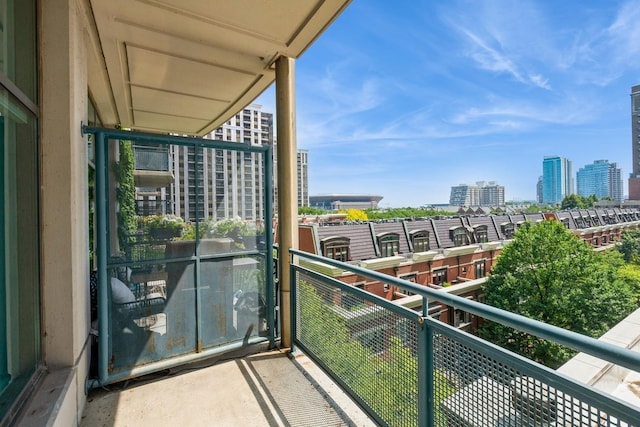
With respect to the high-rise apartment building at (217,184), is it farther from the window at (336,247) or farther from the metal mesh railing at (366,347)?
the window at (336,247)

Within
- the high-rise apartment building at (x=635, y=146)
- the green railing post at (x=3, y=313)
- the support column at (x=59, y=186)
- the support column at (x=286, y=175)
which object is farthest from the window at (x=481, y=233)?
the high-rise apartment building at (x=635, y=146)

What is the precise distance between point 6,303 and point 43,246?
403 millimetres

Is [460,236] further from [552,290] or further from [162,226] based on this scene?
[162,226]

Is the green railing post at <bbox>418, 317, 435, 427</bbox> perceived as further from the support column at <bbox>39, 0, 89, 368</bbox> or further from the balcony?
the support column at <bbox>39, 0, 89, 368</bbox>

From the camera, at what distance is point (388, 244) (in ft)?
55.4

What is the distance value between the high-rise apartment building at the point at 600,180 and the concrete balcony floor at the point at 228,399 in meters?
148

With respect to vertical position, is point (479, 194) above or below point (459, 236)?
above

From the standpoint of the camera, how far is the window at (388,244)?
54.5 feet

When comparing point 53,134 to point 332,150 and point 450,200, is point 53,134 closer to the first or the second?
point 332,150

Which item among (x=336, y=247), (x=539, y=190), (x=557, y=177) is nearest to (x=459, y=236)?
(x=336, y=247)

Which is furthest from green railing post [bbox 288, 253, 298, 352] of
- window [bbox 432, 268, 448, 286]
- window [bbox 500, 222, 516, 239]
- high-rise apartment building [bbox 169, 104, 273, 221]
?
window [bbox 500, 222, 516, 239]

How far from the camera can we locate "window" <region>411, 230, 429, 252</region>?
17.8 m

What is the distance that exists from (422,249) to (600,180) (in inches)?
5776

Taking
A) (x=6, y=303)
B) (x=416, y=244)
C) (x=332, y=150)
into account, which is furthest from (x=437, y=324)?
(x=332, y=150)
